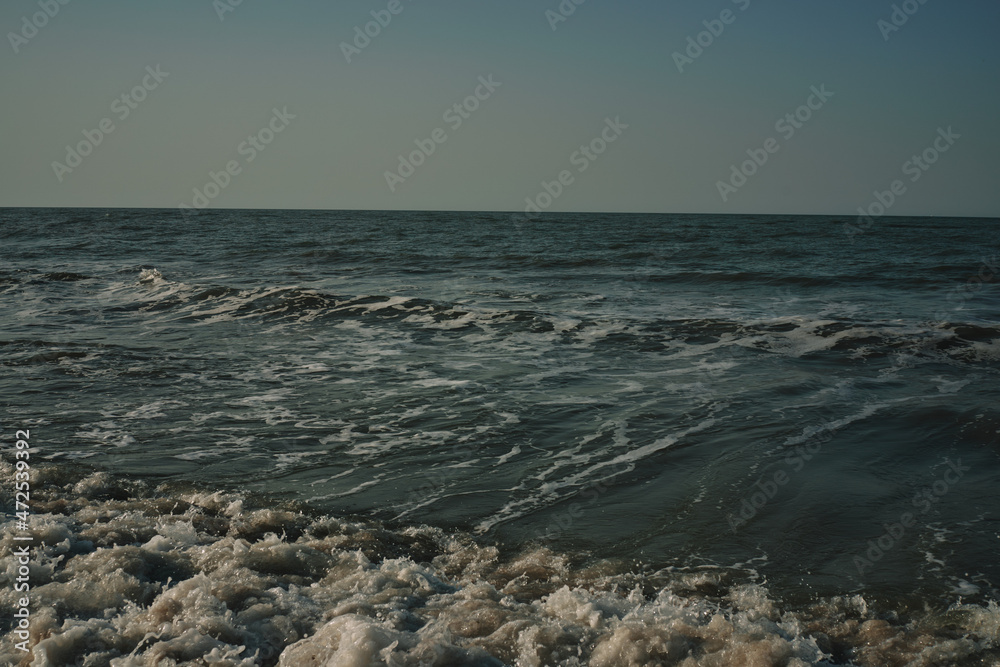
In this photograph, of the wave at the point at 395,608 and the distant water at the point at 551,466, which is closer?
the wave at the point at 395,608

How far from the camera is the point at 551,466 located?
17.9ft

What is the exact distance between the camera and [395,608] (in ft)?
10.9

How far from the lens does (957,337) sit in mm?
11336

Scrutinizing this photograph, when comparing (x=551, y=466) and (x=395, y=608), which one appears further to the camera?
(x=551, y=466)

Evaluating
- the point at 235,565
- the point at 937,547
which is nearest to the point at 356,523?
the point at 235,565

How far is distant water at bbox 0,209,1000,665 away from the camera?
10.8 ft

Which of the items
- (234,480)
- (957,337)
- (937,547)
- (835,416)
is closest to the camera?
(937,547)

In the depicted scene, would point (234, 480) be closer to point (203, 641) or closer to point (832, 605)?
point (203, 641)

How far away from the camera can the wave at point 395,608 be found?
295 centimetres

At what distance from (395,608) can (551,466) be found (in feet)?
7.63

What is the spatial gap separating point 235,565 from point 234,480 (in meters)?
1.45

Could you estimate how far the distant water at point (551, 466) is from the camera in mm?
3277

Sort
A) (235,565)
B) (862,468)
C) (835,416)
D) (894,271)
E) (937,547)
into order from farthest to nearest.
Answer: (894,271) < (835,416) < (862,468) < (937,547) < (235,565)

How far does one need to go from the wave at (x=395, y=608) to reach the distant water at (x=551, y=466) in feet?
0.06
